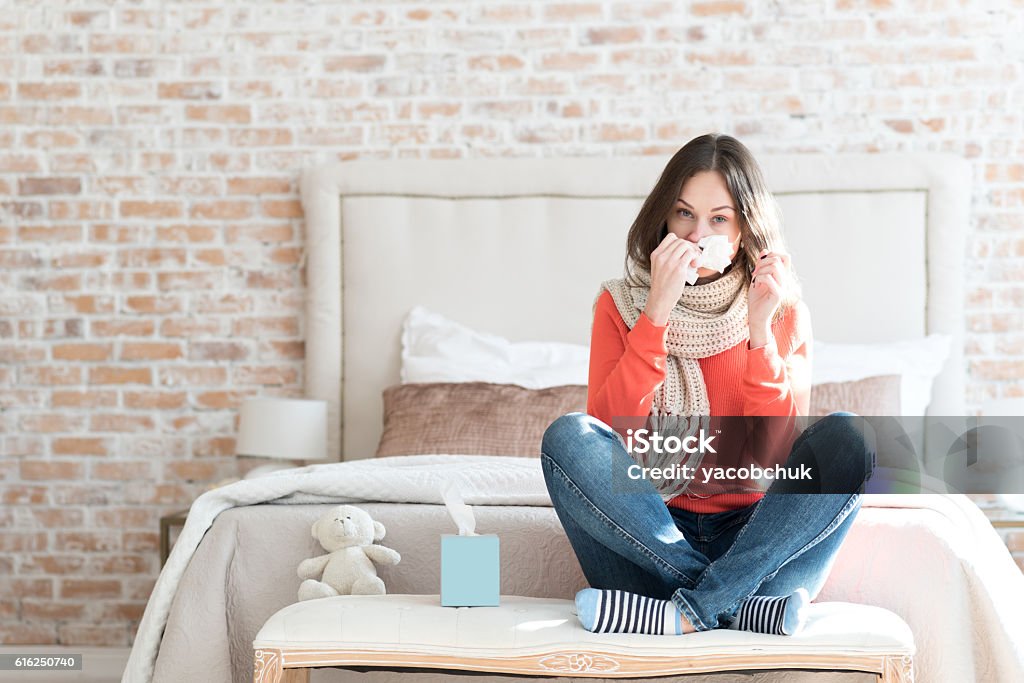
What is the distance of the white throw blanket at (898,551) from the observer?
175 centimetres

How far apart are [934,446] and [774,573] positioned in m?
1.68

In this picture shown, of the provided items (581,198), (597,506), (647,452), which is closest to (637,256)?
(647,452)

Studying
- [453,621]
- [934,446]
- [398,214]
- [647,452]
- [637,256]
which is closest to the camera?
[453,621]

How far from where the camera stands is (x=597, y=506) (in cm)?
173

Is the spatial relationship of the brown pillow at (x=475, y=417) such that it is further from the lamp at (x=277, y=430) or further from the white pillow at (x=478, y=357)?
the lamp at (x=277, y=430)

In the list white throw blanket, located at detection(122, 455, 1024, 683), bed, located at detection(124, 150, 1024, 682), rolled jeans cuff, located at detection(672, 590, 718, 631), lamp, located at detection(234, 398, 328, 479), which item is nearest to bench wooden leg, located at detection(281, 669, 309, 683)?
white throw blanket, located at detection(122, 455, 1024, 683)

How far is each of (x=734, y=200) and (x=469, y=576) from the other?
0.86 meters

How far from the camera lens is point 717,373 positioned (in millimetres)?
1999

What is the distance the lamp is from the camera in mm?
3115

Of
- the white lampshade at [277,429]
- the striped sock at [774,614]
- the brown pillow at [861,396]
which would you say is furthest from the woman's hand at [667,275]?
the white lampshade at [277,429]

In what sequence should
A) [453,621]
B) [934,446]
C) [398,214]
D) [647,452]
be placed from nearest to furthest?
1. [453,621]
2. [647,452]
3. [934,446]
4. [398,214]

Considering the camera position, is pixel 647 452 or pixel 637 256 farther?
pixel 637 256

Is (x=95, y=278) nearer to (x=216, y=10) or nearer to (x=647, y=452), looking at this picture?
(x=216, y=10)

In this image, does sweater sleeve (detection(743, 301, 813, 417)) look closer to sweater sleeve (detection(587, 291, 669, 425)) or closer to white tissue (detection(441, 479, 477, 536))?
sweater sleeve (detection(587, 291, 669, 425))
